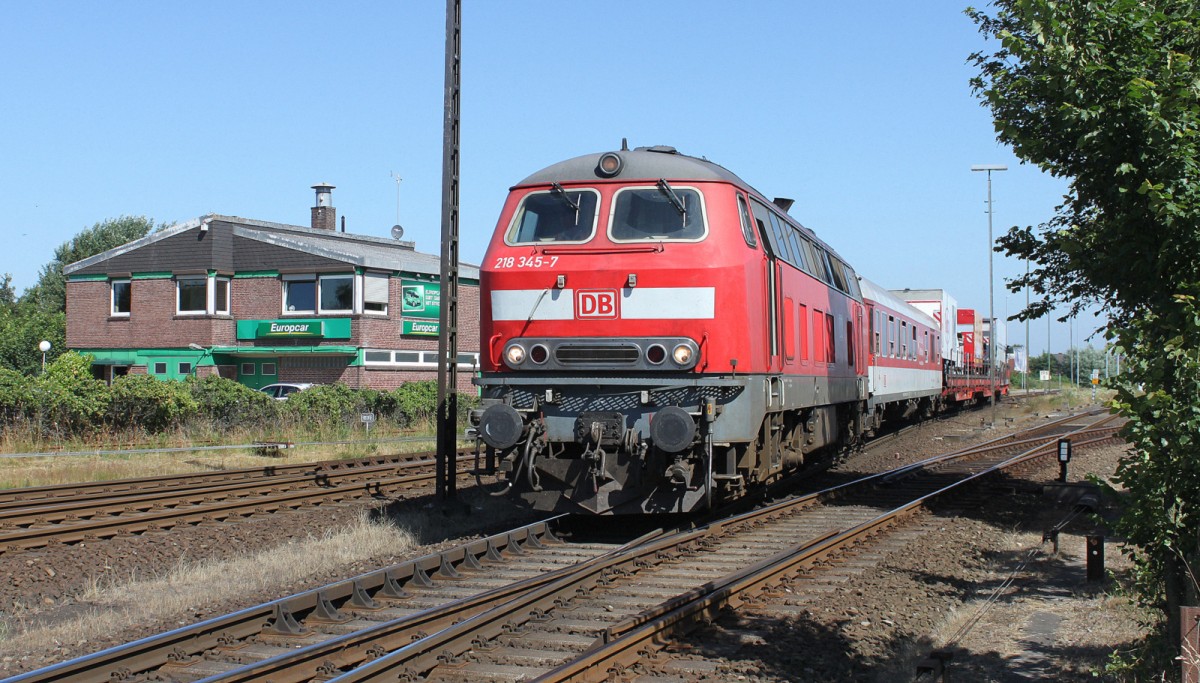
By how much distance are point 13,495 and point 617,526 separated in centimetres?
811

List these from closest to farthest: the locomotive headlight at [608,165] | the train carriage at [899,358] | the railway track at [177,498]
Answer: the locomotive headlight at [608,165]
the railway track at [177,498]
the train carriage at [899,358]

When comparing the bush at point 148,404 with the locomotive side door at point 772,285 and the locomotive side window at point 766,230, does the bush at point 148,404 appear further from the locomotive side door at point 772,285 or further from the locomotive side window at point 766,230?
the locomotive side door at point 772,285

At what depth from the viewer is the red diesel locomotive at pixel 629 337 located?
10148 mm

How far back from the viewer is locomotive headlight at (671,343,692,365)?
398 inches

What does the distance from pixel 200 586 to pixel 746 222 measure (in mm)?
6152

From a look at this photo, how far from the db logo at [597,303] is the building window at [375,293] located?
25.8m

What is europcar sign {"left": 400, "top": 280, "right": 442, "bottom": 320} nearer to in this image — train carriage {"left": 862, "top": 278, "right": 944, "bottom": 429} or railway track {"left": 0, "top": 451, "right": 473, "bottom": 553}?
train carriage {"left": 862, "top": 278, "right": 944, "bottom": 429}

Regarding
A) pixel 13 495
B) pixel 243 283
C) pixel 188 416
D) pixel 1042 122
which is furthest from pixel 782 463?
pixel 243 283

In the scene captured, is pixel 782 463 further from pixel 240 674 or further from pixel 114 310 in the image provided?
pixel 114 310

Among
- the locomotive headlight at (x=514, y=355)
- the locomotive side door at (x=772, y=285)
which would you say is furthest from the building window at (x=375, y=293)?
the locomotive headlight at (x=514, y=355)

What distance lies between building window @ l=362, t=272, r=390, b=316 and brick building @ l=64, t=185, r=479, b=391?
4cm

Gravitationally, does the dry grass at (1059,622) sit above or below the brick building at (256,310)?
below

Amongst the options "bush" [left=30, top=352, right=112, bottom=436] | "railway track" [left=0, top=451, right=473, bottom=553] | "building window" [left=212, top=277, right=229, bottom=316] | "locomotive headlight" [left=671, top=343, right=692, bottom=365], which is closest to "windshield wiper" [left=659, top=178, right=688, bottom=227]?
"locomotive headlight" [left=671, top=343, right=692, bottom=365]

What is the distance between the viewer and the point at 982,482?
672 inches
